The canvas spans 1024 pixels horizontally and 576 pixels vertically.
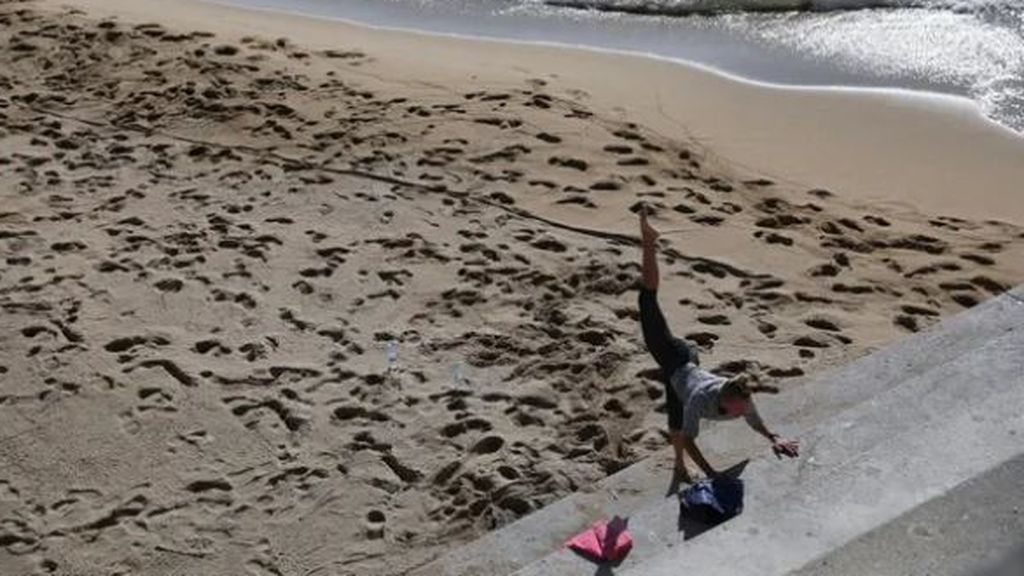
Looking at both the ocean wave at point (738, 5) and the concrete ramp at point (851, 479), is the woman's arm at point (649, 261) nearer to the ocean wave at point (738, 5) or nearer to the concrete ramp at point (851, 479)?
the concrete ramp at point (851, 479)

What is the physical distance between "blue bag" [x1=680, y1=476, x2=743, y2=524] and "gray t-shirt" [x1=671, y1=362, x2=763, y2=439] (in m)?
0.20

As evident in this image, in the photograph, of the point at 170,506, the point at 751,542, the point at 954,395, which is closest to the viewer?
the point at 751,542

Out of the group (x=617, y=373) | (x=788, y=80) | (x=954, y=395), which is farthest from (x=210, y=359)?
(x=788, y=80)

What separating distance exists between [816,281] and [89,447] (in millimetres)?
3323

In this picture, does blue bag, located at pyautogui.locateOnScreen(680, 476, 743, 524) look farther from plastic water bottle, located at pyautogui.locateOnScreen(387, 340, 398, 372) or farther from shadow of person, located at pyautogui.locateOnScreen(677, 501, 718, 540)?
plastic water bottle, located at pyautogui.locateOnScreen(387, 340, 398, 372)

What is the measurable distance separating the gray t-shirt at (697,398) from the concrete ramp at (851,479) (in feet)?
0.74

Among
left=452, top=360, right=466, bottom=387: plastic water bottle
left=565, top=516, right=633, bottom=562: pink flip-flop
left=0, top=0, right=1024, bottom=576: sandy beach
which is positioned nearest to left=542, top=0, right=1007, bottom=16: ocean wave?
left=0, top=0, right=1024, bottom=576: sandy beach

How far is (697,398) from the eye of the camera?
534 centimetres

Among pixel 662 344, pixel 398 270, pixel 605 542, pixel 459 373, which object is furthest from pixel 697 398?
pixel 398 270

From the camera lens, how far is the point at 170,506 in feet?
19.9

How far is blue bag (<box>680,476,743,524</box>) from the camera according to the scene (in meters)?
5.14

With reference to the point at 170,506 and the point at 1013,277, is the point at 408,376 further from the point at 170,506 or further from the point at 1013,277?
the point at 1013,277

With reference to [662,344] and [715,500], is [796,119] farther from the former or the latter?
[715,500]

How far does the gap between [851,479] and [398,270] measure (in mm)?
3244
